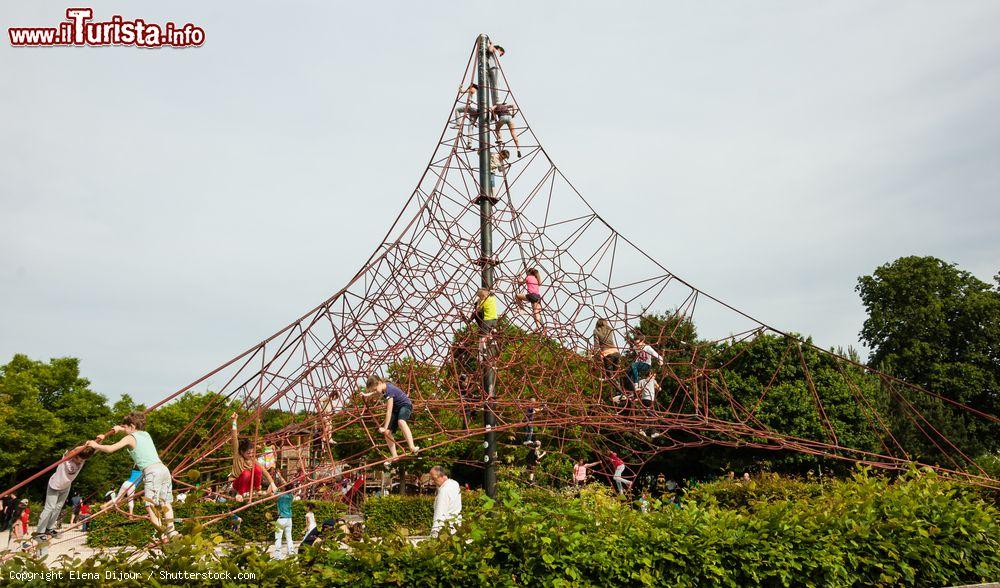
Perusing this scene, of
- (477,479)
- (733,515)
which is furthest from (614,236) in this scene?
(477,479)

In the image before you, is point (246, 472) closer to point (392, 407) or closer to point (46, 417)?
point (392, 407)

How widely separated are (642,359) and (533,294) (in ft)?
7.67

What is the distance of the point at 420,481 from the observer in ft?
95.5

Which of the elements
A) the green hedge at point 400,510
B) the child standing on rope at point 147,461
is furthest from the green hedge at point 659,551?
the green hedge at point 400,510

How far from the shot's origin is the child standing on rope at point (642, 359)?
10539 millimetres

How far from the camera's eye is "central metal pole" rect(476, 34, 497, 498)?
934 cm

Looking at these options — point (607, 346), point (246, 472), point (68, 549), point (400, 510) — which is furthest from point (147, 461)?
point (400, 510)

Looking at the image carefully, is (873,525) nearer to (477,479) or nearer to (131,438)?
(131,438)

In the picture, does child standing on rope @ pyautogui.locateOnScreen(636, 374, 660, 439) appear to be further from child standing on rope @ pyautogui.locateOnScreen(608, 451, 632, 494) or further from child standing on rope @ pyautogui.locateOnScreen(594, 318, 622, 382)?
child standing on rope @ pyautogui.locateOnScreen(608, 451, 632, 494)

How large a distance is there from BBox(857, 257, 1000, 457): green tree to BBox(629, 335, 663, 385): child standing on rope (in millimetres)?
23320

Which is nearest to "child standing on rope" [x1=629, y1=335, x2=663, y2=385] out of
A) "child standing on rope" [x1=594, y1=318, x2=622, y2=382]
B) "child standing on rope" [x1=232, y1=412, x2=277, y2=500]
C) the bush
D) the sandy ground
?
"child standing on rope" [x1=594, y1=318, x2=622, y2=382]

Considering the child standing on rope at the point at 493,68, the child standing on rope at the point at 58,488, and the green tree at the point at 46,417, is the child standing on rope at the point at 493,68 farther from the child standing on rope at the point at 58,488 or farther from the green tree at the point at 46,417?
the green tree at the point at 46,417

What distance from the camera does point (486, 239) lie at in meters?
10.1

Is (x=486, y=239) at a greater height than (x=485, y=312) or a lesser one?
greater
